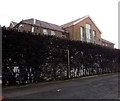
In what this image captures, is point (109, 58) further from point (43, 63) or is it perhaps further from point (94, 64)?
point (43, 63)

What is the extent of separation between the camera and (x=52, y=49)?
1054 cm

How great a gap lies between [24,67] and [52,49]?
248cm

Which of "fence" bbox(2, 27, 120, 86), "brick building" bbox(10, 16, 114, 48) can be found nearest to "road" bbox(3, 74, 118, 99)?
"fence" bbox(2, 27, 120, 86)

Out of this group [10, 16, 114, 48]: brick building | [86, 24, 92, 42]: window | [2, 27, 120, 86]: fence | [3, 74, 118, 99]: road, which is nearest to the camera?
[3, 74, 118, 99]: road

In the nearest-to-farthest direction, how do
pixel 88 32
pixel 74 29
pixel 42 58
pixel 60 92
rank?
pixel 60 92 → pixel 42 58 → pixel 74 29 → pixel 88 32

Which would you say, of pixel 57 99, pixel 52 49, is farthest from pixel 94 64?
pixel 57 99

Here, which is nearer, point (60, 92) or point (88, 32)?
point (60, 92)

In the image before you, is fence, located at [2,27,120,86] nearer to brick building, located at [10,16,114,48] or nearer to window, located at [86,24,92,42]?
brick building, located at [10,16,114,48]

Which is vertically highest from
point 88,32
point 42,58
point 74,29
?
point 74,29

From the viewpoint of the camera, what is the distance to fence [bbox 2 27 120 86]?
27.2 ft

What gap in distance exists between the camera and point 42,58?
32.0 feet

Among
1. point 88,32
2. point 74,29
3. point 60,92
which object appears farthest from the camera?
point 88,32

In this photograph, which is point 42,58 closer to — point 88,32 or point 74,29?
point 74,29

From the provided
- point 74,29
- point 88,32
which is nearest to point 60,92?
point 74,29
